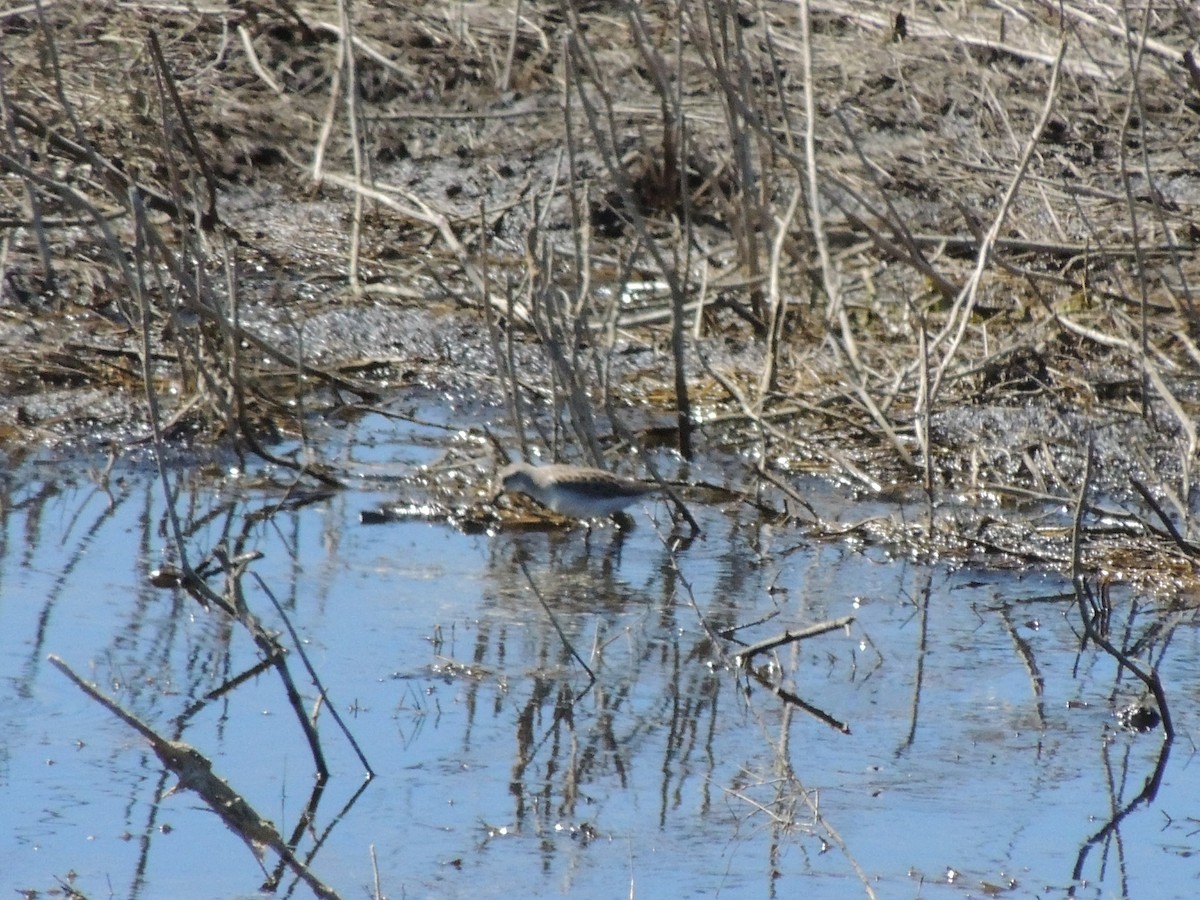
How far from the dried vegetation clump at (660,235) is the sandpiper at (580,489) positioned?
0.28 meters

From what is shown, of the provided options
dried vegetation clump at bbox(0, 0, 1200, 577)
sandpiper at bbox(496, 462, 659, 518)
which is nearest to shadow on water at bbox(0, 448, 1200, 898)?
sandpiper at bbox(496, 462, 659, 518)

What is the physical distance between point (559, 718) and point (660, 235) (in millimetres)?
4857

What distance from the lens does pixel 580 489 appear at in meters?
6.04

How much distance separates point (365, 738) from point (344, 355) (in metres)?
3.88

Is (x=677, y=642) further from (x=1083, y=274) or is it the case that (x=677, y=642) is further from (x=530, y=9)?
(x=530, y=9)

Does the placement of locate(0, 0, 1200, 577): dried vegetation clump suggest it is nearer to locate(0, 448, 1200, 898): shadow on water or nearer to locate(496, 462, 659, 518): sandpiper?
locate(496, 462, 659, 518): sandpiper

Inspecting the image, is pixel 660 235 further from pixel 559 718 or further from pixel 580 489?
pixel 559 718

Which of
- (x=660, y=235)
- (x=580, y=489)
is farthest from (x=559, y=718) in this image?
(x=660, y=235)

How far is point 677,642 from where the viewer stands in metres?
5.47

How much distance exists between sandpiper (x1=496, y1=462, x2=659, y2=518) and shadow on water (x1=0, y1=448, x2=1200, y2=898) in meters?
0.23

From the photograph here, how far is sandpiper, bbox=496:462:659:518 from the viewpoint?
6.03m

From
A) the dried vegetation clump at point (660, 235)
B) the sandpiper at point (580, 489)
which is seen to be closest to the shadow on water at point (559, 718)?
the sandpiper at point (580, 489)

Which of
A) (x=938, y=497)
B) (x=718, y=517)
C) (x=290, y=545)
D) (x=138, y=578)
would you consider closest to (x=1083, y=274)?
(x=938, y=497)

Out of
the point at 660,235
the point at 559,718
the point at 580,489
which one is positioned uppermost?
the point at 660,235
